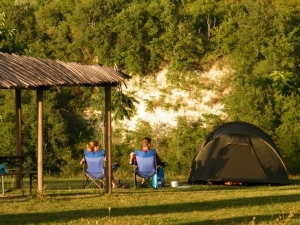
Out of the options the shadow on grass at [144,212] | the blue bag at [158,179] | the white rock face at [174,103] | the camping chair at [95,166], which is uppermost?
the white rock face at [174,103]

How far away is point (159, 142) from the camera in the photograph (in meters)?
33.2

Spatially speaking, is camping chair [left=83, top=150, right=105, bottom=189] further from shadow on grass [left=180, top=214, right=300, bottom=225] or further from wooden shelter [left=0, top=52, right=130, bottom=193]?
shadow on grass [left=180, top=214, right=300, bottom=225]

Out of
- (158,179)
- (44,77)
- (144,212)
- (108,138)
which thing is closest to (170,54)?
(158,179)

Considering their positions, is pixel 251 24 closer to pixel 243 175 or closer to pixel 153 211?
pixel 243 175

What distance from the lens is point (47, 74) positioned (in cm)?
1376

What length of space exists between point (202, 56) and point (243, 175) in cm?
1516

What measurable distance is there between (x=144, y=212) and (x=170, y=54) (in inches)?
873

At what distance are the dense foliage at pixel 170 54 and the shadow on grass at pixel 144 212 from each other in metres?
17.2

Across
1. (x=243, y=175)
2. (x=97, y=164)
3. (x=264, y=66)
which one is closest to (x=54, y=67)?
(x=97, y=164)

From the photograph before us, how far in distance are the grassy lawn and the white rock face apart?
16848 mm

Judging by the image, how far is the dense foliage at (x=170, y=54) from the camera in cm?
3206

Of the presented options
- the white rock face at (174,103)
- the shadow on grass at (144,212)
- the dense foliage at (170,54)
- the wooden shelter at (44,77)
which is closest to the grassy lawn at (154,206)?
the shadow on grass at (144,212)

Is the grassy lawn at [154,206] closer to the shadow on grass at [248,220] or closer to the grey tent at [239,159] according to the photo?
the shadow on grass at [248,220]

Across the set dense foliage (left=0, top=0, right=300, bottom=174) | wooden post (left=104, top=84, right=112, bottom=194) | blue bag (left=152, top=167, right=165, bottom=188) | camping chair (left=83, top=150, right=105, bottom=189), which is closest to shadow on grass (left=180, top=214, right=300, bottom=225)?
wooden post (left=104, top=84, right=112, bottom=194)
